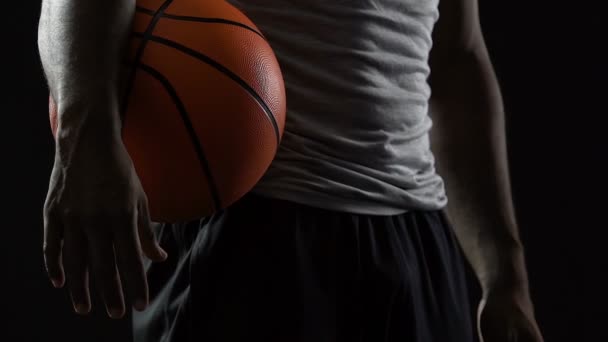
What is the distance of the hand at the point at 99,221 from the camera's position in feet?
2.22

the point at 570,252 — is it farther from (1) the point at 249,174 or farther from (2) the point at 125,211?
(2) the point at 125,211

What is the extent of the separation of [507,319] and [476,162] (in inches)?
9.8

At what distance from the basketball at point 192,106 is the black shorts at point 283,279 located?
0.12m

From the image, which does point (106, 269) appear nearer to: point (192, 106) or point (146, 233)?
point (146, 233)

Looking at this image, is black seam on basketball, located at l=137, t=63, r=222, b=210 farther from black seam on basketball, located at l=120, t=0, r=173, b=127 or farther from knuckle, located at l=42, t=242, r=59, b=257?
knuckle, located at l=42, t=242, r=59, b=257

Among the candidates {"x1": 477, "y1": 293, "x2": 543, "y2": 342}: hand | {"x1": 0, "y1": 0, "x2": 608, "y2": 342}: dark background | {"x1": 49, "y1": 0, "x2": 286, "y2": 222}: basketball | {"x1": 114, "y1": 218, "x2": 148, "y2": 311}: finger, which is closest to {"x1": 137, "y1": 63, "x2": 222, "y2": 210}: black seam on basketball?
{"x1": 49, "y1": 0, "x2": 286, "y2": 222}: basketball

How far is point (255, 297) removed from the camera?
912 millimetres

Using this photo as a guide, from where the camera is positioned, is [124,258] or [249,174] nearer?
[124,258]

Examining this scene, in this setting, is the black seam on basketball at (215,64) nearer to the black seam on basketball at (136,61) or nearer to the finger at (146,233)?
the black seam on basketball at (136,61)

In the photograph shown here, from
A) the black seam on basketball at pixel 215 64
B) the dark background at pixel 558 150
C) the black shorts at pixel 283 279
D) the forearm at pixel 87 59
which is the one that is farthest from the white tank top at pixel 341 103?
the dark background at pixel 558 150

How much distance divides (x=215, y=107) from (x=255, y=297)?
0.82 ft

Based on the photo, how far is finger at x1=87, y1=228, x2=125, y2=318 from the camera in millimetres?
678

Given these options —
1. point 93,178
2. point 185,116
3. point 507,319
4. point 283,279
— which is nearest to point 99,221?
point 93,178

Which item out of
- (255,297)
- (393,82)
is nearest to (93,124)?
(255,297)
